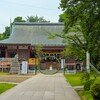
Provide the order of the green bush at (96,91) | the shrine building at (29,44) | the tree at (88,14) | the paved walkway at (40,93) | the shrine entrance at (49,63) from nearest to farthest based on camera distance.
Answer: the green bush at (96,91) → the tree at (88,14) → the paved walkway at (40,93) → the shrine entrance at (49,63) → the shrine building at (29,44)

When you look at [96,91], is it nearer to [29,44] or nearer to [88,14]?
[88,14]

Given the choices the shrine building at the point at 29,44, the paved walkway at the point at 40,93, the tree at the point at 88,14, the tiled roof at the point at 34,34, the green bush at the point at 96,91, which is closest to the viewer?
the green bush at the point at 96,91

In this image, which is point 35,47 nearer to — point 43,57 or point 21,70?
point 43,57

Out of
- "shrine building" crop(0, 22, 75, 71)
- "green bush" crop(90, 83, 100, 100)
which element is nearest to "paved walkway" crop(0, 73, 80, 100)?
"green bush" crop(90, 83, 100, 100)

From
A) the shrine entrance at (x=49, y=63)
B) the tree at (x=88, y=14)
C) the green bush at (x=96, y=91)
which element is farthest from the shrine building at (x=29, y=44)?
the green bush at (x=96, y=91)

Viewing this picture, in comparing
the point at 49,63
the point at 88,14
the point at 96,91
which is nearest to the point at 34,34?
the point at 49,63

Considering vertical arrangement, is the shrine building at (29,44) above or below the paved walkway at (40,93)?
above

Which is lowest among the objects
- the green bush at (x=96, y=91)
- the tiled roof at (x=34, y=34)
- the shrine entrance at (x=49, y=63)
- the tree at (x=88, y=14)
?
the green bush at (x=96, y=91)

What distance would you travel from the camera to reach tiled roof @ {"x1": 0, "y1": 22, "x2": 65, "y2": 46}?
177 feet

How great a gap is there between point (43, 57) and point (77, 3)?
3892 centimetres

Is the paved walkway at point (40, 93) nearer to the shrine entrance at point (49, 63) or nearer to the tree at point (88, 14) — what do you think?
the tree at point (88, 14)

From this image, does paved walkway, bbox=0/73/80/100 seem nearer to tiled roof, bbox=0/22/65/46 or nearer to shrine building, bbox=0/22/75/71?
shrine building, bbox=0/22/75/71

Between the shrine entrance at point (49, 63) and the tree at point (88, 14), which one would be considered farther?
the shrine entrance at point (49, 63)

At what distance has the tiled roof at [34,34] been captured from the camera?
54.1 m
